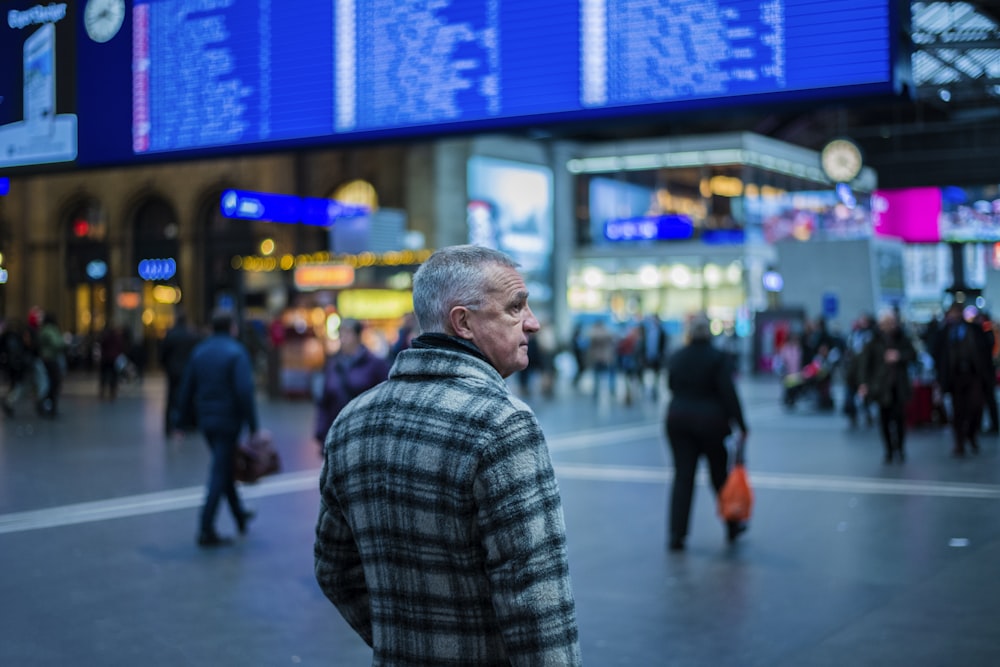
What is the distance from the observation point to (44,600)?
23.3 ft

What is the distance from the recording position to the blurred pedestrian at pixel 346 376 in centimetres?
898

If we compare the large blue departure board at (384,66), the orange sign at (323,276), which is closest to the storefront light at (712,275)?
the orange sign at (323,276)

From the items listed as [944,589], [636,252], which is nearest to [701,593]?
[944,589]

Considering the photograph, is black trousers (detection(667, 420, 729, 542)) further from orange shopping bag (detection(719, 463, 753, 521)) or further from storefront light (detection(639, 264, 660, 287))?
storefront light (detection(639, 264, 660, 287))

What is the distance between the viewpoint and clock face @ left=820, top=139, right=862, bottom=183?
60.0 ft

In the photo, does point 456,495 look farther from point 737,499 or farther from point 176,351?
point 176,351

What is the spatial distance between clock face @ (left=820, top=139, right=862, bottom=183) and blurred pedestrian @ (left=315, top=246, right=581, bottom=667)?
16.7 m

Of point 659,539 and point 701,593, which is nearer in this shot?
point 701,593

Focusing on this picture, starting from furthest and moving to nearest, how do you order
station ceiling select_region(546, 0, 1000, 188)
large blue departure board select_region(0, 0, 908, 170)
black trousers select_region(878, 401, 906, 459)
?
station ceiling select_region(546, 0, 1000, 188) < black trousers select_region(878, 401, 906, 459) < large blue departure board select_region(0, 0, 908, 170)

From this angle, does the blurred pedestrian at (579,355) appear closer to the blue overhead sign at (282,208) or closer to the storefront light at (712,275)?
the blue overhead sign at (282,208)

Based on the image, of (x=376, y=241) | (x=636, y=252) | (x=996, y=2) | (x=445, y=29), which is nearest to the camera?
(x=445, y=29)

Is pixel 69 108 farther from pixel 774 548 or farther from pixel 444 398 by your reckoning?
pixel 444 398

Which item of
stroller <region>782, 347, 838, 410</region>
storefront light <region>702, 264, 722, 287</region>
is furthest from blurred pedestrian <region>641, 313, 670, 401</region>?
storefront light <region>702, 264, 722, 287</region>

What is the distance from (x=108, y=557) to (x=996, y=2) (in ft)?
32.6
